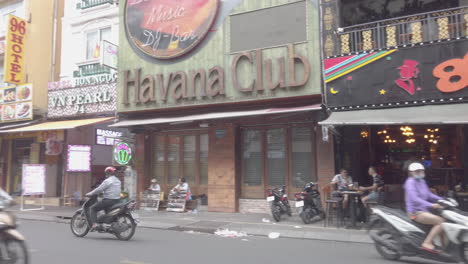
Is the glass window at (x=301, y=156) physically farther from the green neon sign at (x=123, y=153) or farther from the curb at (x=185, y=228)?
the green neon sign at (x=123, y=153)

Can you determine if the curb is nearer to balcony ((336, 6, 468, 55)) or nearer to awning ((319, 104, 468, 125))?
awning ((319, 104, 468, 125))

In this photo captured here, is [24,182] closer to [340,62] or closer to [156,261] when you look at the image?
[156,261]

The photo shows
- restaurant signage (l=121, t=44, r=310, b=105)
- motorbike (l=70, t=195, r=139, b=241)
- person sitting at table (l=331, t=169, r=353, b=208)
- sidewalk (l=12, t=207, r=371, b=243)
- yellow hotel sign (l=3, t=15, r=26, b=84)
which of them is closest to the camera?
motorbike (l=70, t=195, r=139, b=241)

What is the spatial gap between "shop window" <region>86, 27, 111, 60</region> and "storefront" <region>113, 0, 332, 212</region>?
101 inches

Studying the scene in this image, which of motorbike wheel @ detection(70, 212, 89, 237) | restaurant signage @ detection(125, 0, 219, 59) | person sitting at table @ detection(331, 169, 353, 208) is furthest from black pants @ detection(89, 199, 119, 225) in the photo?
restaurant signage @ detection(125, 0, 219, 59)

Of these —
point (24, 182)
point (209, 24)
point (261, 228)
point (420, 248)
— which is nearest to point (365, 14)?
point (209, 24)

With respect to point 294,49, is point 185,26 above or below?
above

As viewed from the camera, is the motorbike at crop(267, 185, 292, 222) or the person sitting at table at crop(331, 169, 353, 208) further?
the motorbike at crop(267, 185, 292, 222)

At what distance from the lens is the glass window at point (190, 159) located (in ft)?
48.3

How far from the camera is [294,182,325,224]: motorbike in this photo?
10656 mm

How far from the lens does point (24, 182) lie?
570 inches

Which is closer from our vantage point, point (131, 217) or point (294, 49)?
point (131, 217)

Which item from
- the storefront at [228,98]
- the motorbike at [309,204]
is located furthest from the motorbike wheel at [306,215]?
the storefront at [228,98]

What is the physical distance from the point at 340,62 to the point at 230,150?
500 cm
